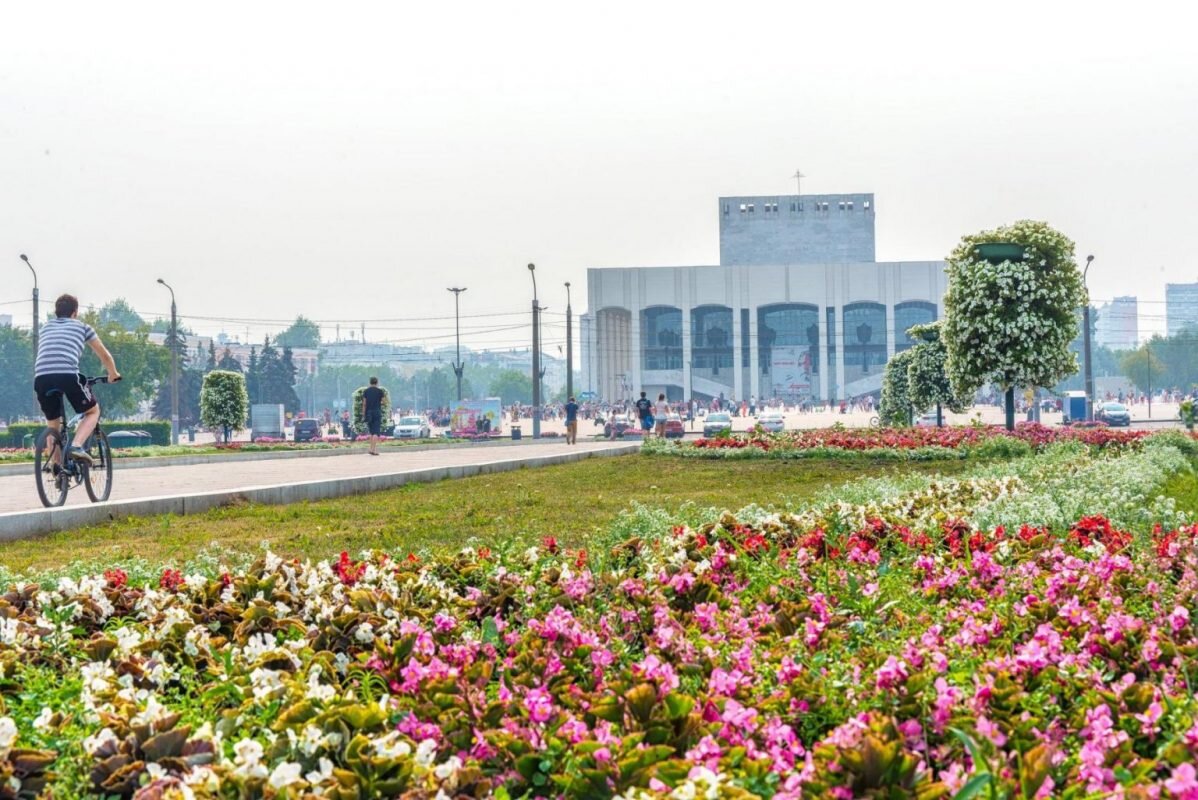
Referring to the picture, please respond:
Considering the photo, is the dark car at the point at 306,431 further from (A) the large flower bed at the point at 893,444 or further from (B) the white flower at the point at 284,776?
(B) the white flower at the point at 284,776

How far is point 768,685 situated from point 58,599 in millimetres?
2560

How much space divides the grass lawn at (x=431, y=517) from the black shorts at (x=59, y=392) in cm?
110

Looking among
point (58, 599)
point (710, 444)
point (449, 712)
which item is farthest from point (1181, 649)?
point (710, 444)

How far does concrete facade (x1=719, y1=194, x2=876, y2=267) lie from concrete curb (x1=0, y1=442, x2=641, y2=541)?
98419 mm

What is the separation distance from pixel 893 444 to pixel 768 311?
88889 mm

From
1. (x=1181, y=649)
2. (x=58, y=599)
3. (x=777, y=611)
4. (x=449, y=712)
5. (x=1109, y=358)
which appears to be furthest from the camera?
(x=1109, y=358)

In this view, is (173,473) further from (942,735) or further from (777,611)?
(942,735)

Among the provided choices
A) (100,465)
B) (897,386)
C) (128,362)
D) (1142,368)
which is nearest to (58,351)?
(100,465)

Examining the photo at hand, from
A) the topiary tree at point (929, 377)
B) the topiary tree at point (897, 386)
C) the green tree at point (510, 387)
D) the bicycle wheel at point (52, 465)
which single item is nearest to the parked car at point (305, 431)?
the topiary tree at point (897, 386)

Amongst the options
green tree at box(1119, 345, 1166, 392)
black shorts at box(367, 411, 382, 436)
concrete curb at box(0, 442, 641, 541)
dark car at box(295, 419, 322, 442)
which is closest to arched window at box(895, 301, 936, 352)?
green tree at box(1119, 345, 1166, 392)

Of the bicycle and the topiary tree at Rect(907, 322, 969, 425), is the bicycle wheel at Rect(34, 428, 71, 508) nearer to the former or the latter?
the bicycle

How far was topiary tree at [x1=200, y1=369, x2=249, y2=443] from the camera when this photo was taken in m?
42.5

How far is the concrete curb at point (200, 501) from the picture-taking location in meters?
7.74

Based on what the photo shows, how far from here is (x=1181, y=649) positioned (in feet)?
9.91
